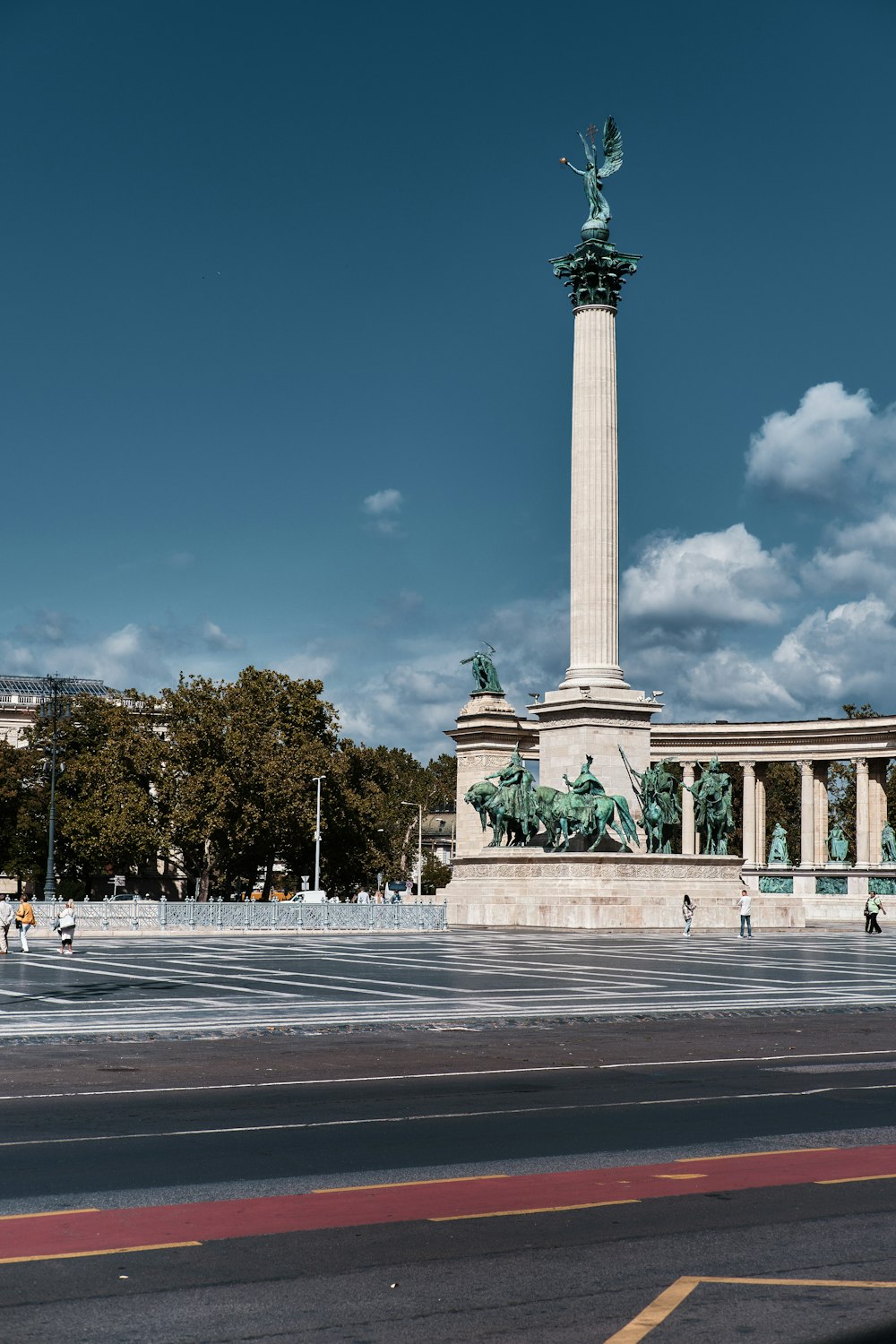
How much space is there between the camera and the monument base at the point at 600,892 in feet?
186

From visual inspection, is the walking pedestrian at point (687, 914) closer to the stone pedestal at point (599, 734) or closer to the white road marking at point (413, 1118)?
the stone pedestal at point (599, 734)

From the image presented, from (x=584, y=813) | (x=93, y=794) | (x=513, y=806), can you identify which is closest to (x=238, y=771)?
(x=93, y=794)

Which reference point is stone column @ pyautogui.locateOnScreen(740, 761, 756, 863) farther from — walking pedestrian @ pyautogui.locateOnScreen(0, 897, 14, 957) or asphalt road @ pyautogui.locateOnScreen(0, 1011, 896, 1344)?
asphalt road @ pyautogui.locateOnScreen(0, 1011, 896, 1344)

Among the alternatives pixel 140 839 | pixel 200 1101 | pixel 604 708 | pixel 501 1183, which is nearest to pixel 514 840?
pixel 604 708

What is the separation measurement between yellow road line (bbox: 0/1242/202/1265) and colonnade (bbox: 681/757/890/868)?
8183cm

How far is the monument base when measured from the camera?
186 feet

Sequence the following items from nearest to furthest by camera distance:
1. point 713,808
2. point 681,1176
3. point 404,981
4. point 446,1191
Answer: point 446,1191, point 681,1176, point 404,981, point 713,808

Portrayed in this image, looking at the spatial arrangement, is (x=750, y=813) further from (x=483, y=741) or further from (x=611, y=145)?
(x=611, y=145)

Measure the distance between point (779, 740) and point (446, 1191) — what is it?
8471cm

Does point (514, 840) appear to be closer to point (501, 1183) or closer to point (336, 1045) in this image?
point (336, 1045)

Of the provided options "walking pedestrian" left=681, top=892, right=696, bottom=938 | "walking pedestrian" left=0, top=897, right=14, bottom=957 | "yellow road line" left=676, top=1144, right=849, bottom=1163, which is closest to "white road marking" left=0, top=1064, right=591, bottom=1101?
"yellow road line" left=676, top=1144, right=849, bottom=1163

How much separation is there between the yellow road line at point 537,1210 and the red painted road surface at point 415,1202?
11mm

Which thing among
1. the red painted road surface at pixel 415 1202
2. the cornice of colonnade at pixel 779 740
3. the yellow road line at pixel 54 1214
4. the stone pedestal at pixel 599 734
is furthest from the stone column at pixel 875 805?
the yellow road line at pixel 54 1214

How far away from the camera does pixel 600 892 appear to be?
57469mm
